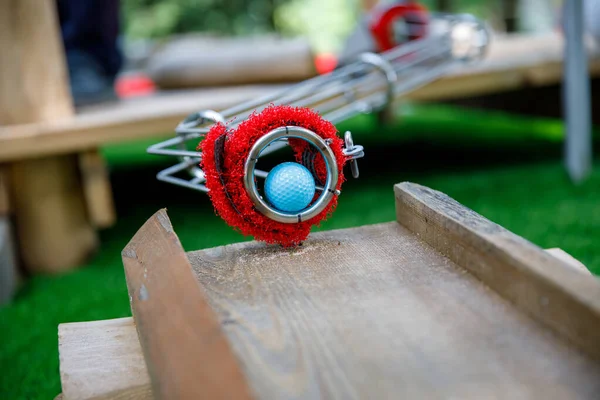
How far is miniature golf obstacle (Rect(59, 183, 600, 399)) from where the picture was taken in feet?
1.61

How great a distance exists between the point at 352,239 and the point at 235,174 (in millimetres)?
173

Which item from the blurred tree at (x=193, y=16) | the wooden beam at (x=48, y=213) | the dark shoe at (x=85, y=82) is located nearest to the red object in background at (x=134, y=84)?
the dark shoe at (x=85, y=82)

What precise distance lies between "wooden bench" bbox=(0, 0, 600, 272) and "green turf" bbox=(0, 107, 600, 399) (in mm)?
105

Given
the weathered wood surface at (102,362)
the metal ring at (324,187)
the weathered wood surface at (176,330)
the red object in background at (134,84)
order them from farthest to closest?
the red object in background at (134,84)
the metal ring at (324,187)
the weathered wood surface at (102,362)
the weathered wood surface at (176,330)

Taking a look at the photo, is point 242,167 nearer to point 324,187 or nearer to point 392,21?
point 324,187

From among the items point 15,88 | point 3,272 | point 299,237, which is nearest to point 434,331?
point 299,237

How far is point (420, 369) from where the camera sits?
0.51 meters

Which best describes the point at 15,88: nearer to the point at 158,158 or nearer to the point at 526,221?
the point at 526,221

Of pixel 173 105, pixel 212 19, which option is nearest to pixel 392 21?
pixel 173 105

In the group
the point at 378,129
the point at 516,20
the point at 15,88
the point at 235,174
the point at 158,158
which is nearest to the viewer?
the point at 235,174

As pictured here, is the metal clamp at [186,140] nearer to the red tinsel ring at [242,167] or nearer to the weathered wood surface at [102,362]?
the red tinsel ring at [242,167]

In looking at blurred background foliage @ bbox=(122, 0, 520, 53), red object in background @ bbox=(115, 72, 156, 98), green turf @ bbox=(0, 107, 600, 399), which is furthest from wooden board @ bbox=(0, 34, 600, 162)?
blurred background foliage @ bbox=(122, 0, 520, 53)

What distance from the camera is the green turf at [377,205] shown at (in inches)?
53.9

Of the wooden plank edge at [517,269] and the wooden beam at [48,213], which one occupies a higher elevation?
the wooden plank edge at [517,269]
